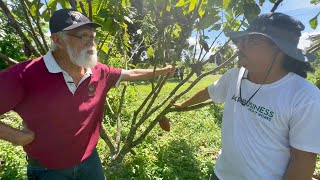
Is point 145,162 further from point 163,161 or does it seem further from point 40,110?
point 40,110

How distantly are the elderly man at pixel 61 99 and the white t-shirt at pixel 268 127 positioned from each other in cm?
91

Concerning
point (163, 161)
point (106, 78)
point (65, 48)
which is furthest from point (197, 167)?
point (65, 48)

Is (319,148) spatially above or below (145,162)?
above

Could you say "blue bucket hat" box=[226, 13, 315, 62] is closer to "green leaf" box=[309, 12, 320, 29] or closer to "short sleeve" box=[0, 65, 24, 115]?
"green leaf" box=[309, 12, 320, 29]

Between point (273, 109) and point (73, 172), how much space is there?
1.36 meters

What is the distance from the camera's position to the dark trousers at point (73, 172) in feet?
7.10

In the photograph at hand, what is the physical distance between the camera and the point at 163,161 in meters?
4.55

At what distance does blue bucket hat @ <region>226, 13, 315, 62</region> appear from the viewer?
5.13ft

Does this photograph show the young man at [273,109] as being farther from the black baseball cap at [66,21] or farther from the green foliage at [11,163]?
the green foliage at [11,163]

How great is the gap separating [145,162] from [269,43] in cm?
297

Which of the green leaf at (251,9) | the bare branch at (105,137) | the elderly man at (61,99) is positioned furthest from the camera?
the bare branch at (105,137)

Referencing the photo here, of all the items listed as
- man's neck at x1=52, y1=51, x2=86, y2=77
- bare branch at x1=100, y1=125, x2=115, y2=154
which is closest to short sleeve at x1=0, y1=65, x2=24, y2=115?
man's neck at x1=52, y1=51, x2=86, y2=77

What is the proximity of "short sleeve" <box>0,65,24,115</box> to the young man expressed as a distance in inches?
46.2

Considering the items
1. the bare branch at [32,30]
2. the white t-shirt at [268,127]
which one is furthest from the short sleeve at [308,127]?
the bare branch at [32,30]
